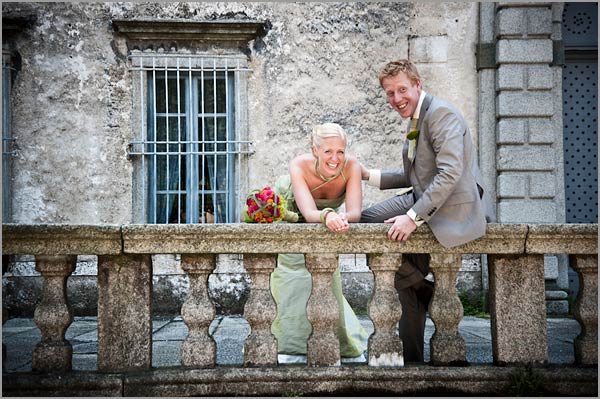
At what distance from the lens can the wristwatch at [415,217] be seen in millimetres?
2930

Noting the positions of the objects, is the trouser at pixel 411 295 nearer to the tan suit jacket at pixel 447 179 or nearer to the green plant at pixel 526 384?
the tan suit jacket at pixel 447 179

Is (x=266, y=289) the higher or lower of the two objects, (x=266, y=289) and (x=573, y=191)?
the lower

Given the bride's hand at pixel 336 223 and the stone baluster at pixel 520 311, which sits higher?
the bride's hand at pixel 336 223

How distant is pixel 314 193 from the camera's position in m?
3.74

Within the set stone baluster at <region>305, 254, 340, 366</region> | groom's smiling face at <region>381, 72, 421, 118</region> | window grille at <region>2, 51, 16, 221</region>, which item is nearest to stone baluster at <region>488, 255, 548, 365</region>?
stone baluster at <region>305, 254, 340, 366</region>

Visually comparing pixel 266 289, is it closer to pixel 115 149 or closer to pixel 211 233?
pixel 211 233

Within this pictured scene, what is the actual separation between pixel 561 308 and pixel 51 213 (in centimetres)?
637

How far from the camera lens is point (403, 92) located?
3.21m

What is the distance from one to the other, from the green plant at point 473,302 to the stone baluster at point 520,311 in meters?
3.83

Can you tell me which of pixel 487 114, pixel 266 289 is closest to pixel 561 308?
pixel 487 114

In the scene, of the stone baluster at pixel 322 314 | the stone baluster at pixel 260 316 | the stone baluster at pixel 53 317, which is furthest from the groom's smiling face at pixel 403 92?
the stone baluster at pixel 53 317

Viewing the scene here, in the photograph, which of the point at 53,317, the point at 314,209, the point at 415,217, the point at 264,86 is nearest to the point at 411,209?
the point at 415,217

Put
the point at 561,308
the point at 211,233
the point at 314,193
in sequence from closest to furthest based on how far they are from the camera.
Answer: the point at 211,233 < the point at 314,193 < the point at 561,308

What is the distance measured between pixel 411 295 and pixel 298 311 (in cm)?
78
